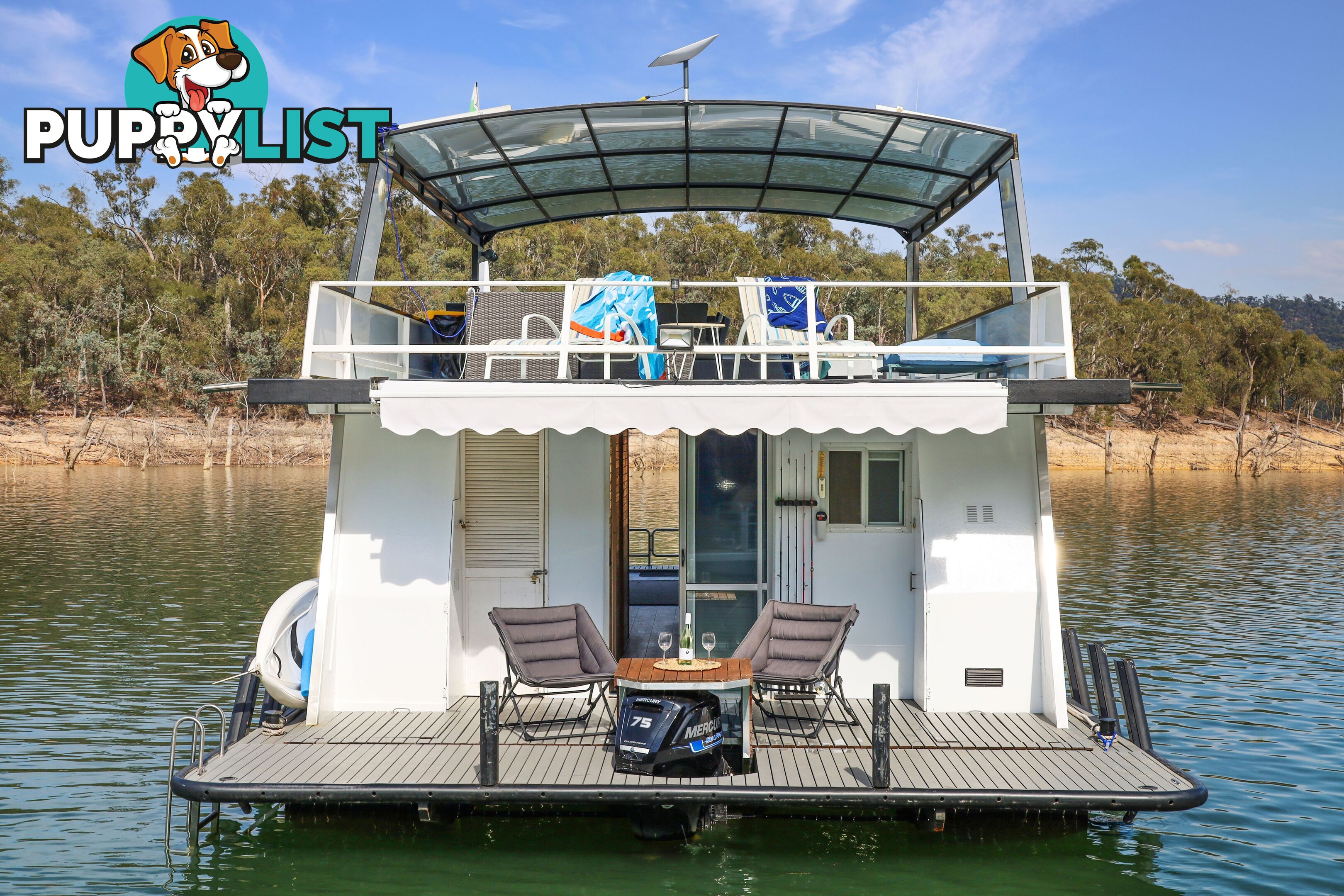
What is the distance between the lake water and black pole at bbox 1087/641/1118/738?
29.6 inches

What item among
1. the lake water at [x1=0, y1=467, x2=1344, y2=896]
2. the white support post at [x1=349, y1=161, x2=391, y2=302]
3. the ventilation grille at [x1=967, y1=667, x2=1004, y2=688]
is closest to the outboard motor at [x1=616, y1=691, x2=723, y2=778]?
the lake water at [x1=0, y1=467, x2=1344, y2=896]

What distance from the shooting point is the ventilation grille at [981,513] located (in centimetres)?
757

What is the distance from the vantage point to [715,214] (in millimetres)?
56594

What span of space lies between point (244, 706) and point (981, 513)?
5.58 meters

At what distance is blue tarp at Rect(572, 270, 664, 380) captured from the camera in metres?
8.09

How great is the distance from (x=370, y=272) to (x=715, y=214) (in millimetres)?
50113

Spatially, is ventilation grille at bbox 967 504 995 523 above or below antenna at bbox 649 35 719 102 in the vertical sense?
below

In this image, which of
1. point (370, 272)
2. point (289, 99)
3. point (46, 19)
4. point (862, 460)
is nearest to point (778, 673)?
point (862, 460)

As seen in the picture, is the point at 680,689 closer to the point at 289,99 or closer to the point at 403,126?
the point at 403,126

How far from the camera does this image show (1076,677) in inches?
312

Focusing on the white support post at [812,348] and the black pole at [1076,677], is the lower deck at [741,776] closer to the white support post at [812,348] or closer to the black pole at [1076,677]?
the black pole at [1076,677]

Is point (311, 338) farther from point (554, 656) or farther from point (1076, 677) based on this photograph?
point (1076, 677)

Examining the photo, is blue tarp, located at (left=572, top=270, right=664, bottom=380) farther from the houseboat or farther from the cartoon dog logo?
the cartoon dog logo

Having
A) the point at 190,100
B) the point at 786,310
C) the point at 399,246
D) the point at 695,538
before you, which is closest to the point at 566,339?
the point at 695,538
